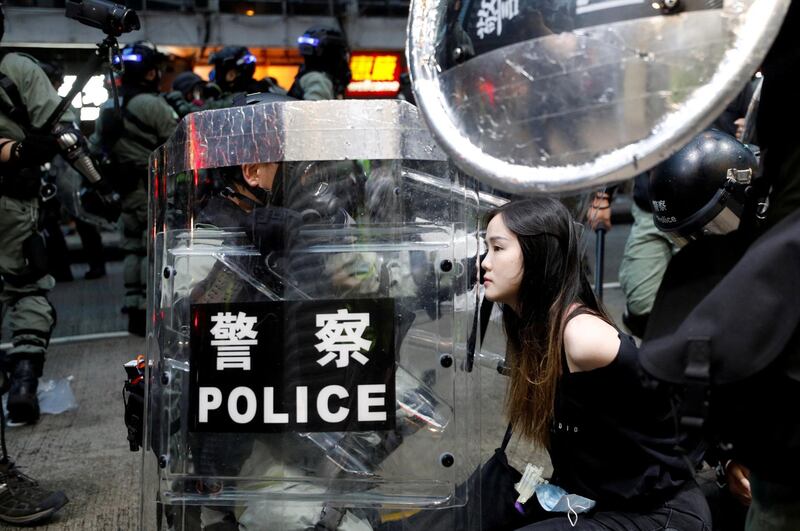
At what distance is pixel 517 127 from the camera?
150 cm

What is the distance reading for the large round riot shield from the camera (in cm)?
134

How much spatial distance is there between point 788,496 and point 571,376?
1.19 meters

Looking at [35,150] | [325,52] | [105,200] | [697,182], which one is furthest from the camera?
[325,52]

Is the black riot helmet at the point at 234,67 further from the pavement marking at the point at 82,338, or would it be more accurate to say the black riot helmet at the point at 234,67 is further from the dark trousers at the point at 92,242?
the dark trousers at the point at 92,242

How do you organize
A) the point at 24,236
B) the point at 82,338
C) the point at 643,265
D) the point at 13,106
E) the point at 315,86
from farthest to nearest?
the point at 315,86 → the point at 82,338 → the point at 643,265 → the point at 24,236 → the point at 13,106

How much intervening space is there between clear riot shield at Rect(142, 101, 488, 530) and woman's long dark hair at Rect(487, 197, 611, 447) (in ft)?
1.62

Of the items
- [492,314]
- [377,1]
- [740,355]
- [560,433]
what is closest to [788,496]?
[740,355]

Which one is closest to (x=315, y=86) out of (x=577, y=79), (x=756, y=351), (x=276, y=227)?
(x=276, y=227)

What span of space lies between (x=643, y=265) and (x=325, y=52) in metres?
3.83

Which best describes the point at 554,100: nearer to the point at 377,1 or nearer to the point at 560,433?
the point at 560,433

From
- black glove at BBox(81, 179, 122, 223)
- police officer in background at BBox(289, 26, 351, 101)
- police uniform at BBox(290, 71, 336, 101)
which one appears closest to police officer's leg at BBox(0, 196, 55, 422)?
black glove at BBox(81, 179, 122, 223)

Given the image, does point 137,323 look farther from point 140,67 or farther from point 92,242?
point 92,242

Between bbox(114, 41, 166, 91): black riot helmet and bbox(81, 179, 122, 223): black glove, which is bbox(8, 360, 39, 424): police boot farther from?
bbox(114, 41, 166, 91): black riot helmet

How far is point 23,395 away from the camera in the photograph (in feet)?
16.4
